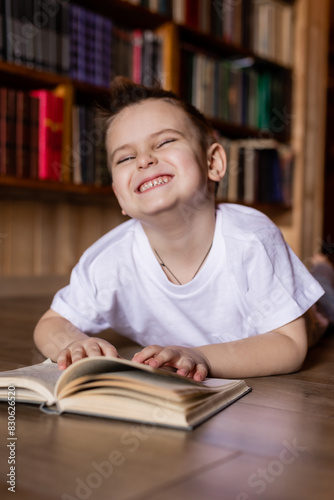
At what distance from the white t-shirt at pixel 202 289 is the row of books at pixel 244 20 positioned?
146cm

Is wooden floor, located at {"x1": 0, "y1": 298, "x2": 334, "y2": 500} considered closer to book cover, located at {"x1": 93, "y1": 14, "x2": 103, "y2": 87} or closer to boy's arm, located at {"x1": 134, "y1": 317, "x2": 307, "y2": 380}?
boy's arm, located at {"x1": 134, "y1": 317, "x2": 307, "y2": 380}

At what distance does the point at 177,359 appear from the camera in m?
0.77

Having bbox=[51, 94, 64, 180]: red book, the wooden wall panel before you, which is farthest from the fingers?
the wooden wall panel

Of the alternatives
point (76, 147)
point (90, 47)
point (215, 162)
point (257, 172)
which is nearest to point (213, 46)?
point (257, 172)

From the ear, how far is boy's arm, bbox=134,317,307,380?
330mm

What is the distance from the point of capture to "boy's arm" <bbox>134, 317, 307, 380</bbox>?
2.79ft

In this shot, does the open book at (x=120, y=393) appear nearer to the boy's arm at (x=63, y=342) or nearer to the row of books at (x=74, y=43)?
the boy's arm at (x=63, y=342)

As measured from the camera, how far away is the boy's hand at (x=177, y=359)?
730 mm

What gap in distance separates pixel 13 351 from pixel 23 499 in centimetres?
69

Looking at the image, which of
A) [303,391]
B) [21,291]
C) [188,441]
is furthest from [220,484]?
[21,291]

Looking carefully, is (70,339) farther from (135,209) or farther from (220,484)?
(220,484)

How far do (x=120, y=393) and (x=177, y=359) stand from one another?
0.37 feet

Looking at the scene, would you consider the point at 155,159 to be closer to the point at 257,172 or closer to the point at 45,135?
the point at 45,135

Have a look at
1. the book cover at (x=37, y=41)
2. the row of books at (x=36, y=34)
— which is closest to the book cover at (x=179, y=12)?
the row of books at (x=36, y=34)
